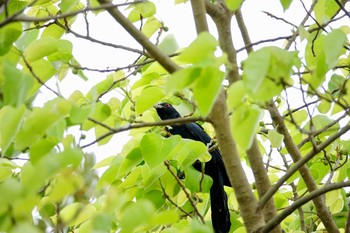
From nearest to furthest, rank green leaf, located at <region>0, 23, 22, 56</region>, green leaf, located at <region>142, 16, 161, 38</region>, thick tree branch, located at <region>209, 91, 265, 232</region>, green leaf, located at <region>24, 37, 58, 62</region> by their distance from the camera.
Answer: green leaf, located at <region>0, 23, 22, 56</region>, green leaf, located at <region>24, 37, 58, 62</region>, thick tree branch, located at <region>209, 91, 265, 232</region>, green leaf, located at <region>142, 16, 161, 38</region>

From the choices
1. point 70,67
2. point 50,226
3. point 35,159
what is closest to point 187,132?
point 50,226

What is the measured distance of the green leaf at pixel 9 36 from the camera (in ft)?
4.23

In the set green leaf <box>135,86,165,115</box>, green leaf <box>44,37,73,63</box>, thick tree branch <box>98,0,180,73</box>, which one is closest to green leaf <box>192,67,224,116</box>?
thick tree branch <box>98,0,180,73</box>

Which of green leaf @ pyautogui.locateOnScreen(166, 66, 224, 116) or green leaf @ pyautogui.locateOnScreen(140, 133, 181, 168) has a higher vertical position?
green leaf @ pyautogui.locateOnScreen(140, 133, 181, 168)

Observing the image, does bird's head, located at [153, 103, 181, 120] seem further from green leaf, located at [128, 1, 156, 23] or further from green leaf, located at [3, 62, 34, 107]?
green leaf, located at [3, 62, 34, 107]

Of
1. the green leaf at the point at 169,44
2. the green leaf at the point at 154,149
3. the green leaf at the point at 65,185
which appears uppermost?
the green leaf at the point at 169,44

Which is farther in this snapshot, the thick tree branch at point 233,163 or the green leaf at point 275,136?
the green leaf at point 275,136

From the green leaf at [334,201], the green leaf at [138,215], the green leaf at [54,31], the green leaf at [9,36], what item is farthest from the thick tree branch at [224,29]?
the green leaf at [138,215]

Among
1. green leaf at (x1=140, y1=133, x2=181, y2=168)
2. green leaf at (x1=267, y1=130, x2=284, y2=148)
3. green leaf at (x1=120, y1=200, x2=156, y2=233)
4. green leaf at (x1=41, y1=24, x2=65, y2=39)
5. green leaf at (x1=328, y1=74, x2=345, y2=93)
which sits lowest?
green leaf at (x1=120, y1=200, x2=156, y2=233)

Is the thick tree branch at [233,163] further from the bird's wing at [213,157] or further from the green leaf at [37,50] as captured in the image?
the bird's wing at [213,157]

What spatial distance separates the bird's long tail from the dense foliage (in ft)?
0.16

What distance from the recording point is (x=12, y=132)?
1.14 meters

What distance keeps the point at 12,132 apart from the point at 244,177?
63 centimetres

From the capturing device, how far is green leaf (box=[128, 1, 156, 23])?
6.38 feet
